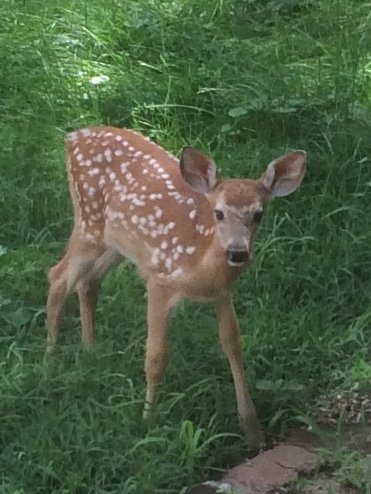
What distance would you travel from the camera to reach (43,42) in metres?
7.04

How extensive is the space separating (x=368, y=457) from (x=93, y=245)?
1299 millimetres

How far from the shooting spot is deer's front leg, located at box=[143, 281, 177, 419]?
436cm

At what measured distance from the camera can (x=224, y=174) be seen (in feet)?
19.1

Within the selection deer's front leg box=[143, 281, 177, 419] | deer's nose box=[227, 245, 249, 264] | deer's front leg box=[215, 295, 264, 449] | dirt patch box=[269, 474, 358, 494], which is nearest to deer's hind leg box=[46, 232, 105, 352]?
deer's front leg box=[143, 281, 177, 419]

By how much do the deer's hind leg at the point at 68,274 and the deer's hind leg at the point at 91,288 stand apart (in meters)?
0.03

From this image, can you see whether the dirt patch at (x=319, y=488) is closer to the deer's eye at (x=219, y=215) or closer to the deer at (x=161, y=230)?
the deer at (x=161, y=230)

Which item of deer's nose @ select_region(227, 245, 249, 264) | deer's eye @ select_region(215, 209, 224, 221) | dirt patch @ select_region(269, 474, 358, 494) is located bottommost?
dirt patch @ select_region(269, 474, 358, 494)

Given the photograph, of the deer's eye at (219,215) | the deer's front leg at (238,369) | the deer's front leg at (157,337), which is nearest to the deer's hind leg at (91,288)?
the deer's front leg at (157,337)

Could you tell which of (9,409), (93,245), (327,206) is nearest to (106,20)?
(327,206)

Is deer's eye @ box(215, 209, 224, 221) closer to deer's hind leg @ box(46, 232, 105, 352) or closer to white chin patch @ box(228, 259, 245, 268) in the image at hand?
white chin patch @ box(228, 259, 245, 268)

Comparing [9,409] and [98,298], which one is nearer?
[9,409]

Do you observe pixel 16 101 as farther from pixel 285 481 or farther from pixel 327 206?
pixel 285 481

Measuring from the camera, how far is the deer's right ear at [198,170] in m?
4.21

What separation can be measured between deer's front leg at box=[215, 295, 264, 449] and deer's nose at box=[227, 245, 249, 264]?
1.24 feet
